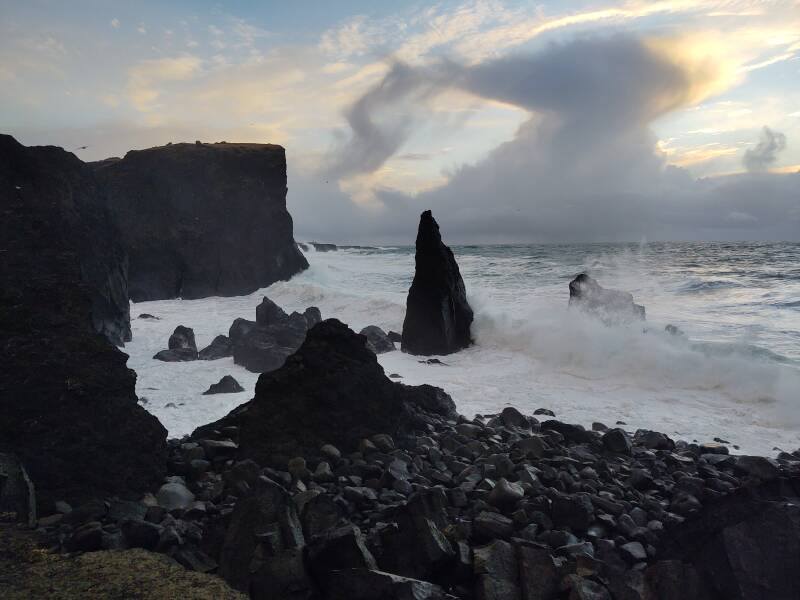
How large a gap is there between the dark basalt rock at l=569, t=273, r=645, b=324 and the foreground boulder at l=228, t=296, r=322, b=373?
9.04 m

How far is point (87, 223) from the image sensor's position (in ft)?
57.4

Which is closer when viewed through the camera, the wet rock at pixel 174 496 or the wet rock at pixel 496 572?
the wet rock at pixel 496 572

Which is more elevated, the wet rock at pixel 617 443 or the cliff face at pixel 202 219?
the cliff face at pixel 202 219

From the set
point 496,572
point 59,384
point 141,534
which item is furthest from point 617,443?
point 59,384

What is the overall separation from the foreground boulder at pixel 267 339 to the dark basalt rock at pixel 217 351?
0.16m

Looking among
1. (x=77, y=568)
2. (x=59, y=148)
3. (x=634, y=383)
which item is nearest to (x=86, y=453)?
(x=77, y=568)

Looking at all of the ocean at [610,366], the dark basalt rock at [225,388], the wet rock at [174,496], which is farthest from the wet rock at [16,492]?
the dark basalt rock at [225,388]

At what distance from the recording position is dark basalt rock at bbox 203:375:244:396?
11852 millimetres

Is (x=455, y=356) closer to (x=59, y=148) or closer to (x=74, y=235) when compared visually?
(x=74, y=235)

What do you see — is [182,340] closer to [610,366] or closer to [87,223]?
[87,223]

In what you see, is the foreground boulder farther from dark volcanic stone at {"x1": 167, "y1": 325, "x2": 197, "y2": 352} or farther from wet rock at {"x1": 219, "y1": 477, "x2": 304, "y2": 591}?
wet rock at {"x1": 219, "y1": 477, "x2": 304, "y2": 591}

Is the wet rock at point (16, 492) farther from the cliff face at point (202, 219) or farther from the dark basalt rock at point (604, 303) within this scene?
the cliff face at point (202, 219)

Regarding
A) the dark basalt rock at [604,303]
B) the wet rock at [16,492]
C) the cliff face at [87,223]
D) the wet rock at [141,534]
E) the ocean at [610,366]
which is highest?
the cliff face at [87,223]

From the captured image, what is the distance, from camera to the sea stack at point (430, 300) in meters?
17.8
